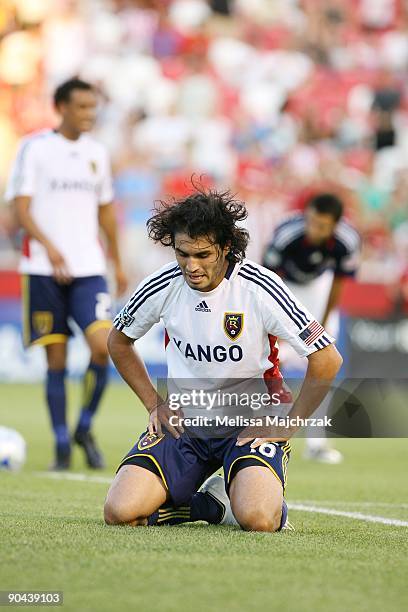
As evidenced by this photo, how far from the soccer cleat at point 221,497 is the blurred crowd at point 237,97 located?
10.3m

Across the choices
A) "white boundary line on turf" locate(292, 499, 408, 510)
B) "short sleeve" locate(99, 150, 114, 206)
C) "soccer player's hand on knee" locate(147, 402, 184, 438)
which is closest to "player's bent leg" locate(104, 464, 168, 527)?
"soccer player's hand on knee" locate(147, 402, 184, 438)

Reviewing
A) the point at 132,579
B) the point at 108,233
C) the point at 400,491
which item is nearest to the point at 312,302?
the point at 108,233

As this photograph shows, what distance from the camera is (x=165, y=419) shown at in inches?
219

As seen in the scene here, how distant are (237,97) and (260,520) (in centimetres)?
1522

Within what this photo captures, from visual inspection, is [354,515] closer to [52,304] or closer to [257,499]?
[257,499]

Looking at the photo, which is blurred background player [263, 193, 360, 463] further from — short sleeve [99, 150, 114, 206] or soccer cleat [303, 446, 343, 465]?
short sleeve [99, 150, 114, 206]

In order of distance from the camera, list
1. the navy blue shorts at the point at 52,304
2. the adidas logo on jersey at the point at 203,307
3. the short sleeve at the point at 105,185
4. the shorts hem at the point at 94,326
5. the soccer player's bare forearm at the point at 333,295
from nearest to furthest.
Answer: the adidas logo on jersey at the point at 203,307
the shorts hem at the point at 94,326
the navy blue shorts at the point at 52,304
the short sleeve at the point at 105,185
the soccer player's bare forearm at the point at 333,295

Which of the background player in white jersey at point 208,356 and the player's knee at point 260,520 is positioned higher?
the background player in white jersey at point 208,356

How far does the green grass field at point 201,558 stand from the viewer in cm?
367

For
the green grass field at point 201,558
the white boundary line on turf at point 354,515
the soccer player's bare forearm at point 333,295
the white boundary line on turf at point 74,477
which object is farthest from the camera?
the soccer player's bare forearm at point 333,295

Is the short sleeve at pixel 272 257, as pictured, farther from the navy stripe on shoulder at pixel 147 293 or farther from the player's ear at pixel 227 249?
the player's ear at pixel 227 249

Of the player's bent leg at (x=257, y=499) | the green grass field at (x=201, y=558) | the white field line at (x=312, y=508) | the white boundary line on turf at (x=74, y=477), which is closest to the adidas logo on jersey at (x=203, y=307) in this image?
the player's bent leg at (x=257, y=499)

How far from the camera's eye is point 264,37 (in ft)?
69.1

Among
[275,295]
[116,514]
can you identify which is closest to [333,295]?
[275,295]
